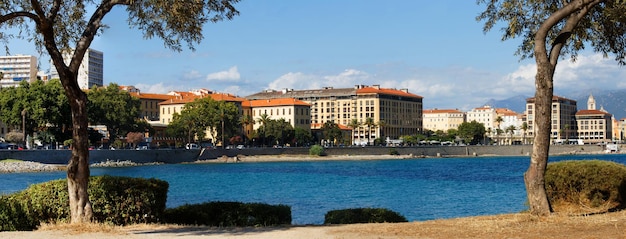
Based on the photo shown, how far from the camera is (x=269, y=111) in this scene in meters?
178

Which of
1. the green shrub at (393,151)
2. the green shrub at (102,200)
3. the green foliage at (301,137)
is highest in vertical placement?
the green foliage at (301,137)

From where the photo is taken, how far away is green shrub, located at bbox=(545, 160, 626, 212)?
17.1 metres

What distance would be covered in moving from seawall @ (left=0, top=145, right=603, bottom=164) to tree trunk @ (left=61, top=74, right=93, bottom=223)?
247ft

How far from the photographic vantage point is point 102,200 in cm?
1498

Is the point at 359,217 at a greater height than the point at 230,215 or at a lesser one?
lesser

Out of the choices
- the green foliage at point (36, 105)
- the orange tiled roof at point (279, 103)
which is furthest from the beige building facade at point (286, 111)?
the green foliage at point (36, 105)

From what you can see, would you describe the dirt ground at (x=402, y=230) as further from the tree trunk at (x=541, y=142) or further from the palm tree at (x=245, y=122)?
the palm tree at (x=245, y=122)

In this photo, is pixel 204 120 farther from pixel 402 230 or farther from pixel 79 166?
pixel 402 230

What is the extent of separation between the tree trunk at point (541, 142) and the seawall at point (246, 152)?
3112 inches

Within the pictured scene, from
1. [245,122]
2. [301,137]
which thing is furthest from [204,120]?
[301,137]

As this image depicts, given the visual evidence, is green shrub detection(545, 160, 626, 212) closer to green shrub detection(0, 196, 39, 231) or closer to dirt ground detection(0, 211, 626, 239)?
dirt ground detection(0, 211, 626, 239)

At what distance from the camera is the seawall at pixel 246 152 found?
3440 inches

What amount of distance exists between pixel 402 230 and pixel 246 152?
114108 mm

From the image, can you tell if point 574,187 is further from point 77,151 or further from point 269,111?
point 269,111
